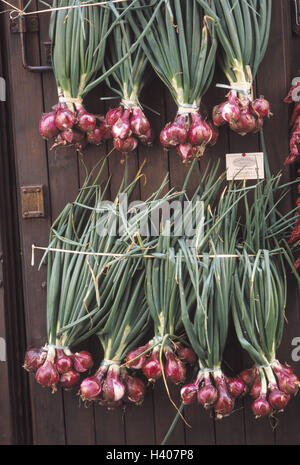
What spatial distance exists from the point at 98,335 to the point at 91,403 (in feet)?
1.09

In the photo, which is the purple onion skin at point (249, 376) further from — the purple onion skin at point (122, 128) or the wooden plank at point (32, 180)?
the purple onion skin at point (122, 128)

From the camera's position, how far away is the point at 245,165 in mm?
1948

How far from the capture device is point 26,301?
6.64 feet

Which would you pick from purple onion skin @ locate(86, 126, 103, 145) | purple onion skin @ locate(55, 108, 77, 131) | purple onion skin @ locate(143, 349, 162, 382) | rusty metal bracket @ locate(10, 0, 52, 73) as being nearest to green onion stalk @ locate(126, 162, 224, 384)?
purple onion skin @ locate(143, 349, 162, 382)

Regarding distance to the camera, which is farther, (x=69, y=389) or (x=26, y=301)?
(x=26, y=301)

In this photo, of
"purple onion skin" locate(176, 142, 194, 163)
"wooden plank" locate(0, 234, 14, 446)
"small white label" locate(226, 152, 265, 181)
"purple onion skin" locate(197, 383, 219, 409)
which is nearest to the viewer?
"purple onion skin" locate(197, 383, 219, 409)

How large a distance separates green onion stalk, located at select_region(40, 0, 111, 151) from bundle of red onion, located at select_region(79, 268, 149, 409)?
52 cm

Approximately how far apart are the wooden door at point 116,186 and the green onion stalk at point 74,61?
0.16 meters

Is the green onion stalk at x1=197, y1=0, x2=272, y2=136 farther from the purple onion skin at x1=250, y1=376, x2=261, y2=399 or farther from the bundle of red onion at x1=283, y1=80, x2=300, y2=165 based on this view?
the purple onion skin at x1=250, y1=376, x2=261, y2=399

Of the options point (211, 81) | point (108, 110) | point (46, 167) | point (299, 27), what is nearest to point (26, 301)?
point (46, 167)

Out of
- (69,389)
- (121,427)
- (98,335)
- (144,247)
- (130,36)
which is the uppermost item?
(130,36)

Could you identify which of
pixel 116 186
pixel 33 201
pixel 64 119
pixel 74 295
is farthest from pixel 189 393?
pixel 64 119

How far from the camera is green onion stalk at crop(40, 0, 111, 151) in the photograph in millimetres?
1791

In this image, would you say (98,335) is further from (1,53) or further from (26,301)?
(1,53)
